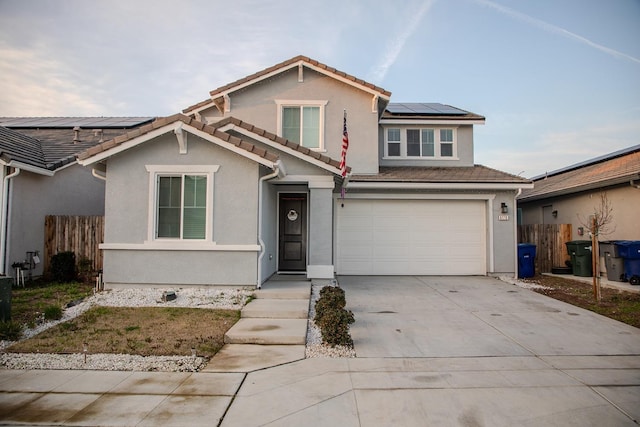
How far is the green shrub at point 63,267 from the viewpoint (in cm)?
1031

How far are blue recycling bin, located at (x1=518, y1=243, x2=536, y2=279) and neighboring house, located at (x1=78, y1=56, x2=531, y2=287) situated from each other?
32 cm

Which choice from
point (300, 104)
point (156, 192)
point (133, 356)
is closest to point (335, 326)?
point (133, 356)

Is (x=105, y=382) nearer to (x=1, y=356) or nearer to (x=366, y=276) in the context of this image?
(x=1, y=356)

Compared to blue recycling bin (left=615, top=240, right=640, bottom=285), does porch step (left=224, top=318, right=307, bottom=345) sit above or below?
below

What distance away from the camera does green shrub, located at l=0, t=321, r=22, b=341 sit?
19.3 ft

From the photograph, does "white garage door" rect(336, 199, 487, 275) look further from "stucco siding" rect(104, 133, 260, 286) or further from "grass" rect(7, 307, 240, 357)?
"grass" rect(7, 307, 240, 357)

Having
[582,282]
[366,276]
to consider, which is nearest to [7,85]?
[366,276]

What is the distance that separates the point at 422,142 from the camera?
1388 cm

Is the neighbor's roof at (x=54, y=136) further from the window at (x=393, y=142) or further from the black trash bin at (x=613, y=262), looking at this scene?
the black trash bin at (x=613, y=262)

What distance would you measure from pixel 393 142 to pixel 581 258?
7.00m

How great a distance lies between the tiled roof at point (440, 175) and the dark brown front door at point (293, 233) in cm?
185

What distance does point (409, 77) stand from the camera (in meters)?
14.5

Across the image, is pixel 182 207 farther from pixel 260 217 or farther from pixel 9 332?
pixel 9 332

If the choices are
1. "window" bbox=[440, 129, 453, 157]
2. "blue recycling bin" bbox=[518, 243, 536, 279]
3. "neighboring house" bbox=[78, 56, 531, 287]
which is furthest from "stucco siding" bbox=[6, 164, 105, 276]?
"blue recycling bin" bbox=[518, 243, 536, 279]
